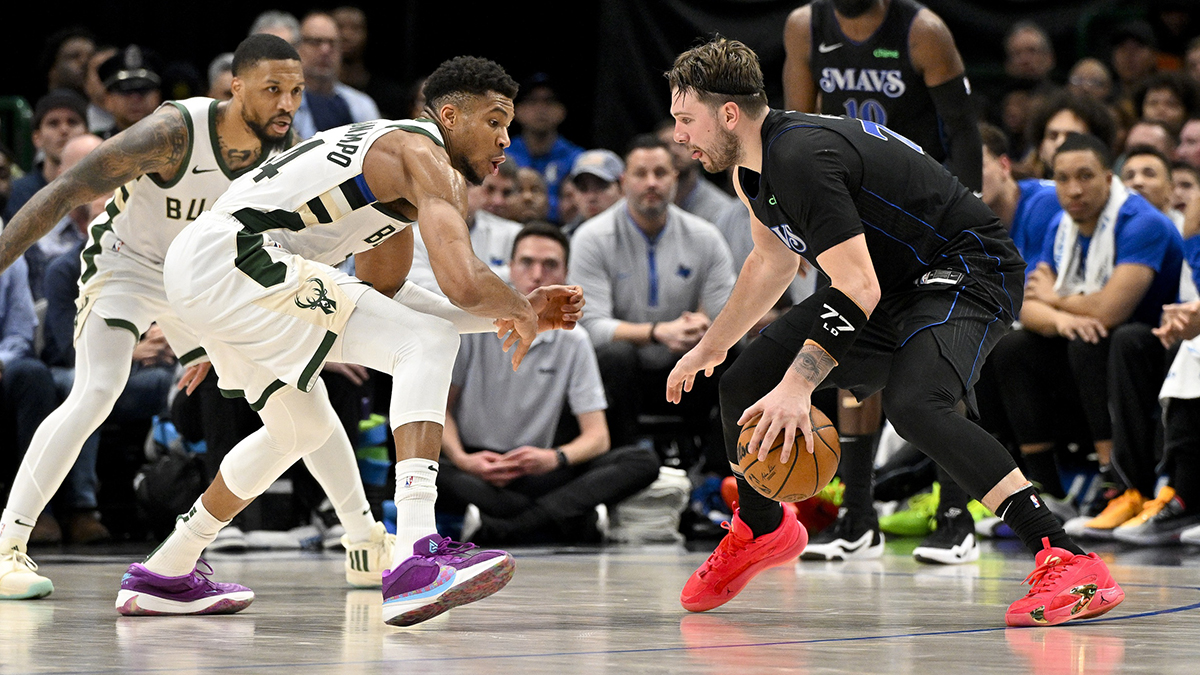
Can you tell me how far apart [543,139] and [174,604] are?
20.6 ft

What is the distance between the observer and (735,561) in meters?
4.33

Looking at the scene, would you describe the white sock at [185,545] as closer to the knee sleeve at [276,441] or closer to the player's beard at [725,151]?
the knee sleeve at [276,441]

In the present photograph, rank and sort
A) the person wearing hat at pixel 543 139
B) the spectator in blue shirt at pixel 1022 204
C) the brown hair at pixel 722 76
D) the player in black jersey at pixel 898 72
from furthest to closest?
the person wearing hat at pixel 543 139, the spectator in blue shirt at pixel 1022 204, the player in black jersey at pixel 898 72, the brown hair at pixel 722 76

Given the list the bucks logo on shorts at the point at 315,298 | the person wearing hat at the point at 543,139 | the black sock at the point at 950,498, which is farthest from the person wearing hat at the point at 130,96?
the black sock at the point at 950,498

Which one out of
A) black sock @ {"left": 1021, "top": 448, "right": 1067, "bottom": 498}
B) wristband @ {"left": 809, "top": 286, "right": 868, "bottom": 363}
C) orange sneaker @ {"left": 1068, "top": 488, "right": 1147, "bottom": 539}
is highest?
wristband @ {"left": 809, "top": 286, "right": 868, "bottom": 363}

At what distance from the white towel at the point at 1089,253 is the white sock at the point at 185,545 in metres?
4.93

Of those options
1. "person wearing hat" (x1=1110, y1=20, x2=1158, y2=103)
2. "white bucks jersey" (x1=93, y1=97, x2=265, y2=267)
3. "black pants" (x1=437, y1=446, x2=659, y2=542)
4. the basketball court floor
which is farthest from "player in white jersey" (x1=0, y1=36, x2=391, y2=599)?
"person wearing hat" (x1=1110, y1=20, x2=1158, y2=103)

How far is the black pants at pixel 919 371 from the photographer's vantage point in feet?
12.7

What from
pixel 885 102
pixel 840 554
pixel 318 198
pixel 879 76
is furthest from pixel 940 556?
A: pixel 318 198

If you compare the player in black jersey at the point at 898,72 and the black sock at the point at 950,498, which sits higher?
the player in black jersey at the point at 898,72

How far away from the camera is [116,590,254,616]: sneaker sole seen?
13.8 ft

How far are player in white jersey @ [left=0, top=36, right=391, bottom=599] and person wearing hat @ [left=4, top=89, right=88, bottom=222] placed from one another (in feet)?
10.8

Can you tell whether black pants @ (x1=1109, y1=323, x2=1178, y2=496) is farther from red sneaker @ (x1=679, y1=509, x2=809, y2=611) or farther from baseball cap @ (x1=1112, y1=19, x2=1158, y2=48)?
baseball cap @ (x1=1112, y1=19, x2=1158, y2=48)

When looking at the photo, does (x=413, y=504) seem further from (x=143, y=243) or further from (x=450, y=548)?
(x=143, y=243)
